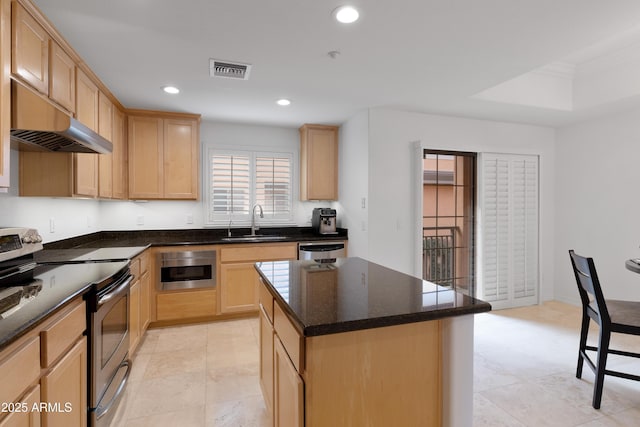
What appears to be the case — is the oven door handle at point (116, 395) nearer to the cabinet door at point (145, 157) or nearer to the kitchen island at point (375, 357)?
the kitchen island at point (375, 357)

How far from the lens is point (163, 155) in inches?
145

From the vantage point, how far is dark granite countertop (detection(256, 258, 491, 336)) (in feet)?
3.66

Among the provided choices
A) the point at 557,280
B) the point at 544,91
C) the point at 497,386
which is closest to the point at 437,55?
the point at 544,91

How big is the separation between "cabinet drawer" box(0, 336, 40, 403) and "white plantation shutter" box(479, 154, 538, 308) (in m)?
4.18

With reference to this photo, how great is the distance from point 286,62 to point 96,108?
1.75 metres

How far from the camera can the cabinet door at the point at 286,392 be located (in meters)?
1.15

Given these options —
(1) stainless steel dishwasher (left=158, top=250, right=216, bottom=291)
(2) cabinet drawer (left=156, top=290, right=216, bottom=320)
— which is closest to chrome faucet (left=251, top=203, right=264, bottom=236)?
(1) stainless steel dishwasher (left=158, top=250, right=216, bottom=291)

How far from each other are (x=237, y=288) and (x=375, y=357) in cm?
274

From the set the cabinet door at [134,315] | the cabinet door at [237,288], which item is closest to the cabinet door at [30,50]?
the cabinet door at [134,315]

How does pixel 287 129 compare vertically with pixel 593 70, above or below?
below

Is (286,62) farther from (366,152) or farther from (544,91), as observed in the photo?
(544,91)

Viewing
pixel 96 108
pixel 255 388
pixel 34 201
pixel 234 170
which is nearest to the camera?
pixel 255 388

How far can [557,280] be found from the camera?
4387 mm

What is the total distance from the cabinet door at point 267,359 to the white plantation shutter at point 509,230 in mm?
3099
